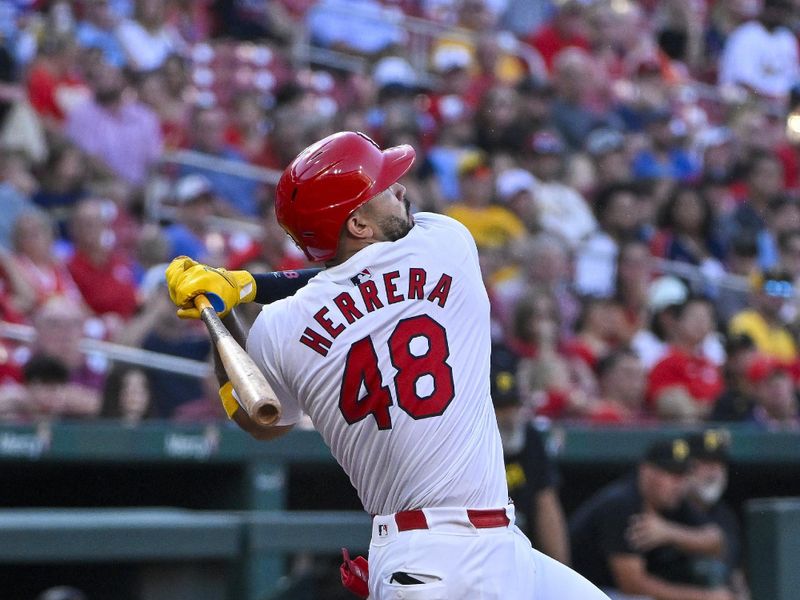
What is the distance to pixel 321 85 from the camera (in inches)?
437

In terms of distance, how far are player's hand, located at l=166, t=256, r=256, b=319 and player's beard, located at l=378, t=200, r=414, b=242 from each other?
14.8 inches

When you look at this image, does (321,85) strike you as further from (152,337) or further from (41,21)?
(152,337)

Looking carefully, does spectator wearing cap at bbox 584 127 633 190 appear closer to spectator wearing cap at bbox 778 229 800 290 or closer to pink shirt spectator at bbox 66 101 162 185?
spectator wearing cap at bbox 778 229 800 290

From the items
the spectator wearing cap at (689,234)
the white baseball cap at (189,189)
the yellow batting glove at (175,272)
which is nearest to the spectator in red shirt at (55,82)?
the white baseball cap at (189,189)

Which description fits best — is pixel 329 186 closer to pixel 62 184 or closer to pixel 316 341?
pixel 316 341

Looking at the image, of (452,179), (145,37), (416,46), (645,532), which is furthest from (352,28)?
(645,532)

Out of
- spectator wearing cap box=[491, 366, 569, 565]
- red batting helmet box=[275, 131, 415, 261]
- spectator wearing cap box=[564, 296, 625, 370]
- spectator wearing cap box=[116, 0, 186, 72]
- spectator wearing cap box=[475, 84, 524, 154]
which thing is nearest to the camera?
red batting helmet box=[275, 131, 415, 261]

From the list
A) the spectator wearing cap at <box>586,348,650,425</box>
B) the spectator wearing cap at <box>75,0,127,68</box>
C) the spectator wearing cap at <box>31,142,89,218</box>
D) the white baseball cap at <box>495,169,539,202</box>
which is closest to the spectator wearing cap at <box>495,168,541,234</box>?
the white baseball cap at <box>495,169,539,202</box>

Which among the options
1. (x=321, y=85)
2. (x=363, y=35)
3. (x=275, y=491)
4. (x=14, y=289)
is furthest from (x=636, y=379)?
(x=363, y=35)

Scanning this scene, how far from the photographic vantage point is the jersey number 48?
3316 mm

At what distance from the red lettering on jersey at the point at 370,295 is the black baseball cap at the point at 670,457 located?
3.11 meters

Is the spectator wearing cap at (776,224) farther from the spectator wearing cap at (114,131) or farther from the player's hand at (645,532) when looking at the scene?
the player's hand at (645,532)

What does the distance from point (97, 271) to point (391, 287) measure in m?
4.59

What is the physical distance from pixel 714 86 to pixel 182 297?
1136 centimetres
